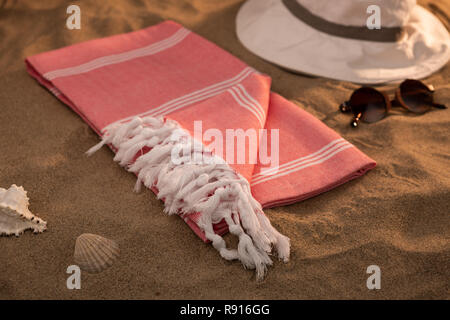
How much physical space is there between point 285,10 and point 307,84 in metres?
0.55

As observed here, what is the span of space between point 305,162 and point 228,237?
492mm

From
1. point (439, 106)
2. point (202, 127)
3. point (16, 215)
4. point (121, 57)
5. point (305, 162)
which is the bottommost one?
point (16, 215)

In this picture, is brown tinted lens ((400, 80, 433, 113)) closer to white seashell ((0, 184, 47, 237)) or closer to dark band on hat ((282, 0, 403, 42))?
dark band on hat ((282, 0, 403, 42))

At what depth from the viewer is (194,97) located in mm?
2131

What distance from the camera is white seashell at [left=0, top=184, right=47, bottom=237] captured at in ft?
4.60

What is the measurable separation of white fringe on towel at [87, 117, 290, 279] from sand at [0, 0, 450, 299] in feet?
0.18

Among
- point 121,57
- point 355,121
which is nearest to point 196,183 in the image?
point 355,121

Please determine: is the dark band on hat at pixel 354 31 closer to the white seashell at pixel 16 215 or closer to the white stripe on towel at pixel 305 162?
the white stripe on towel at pixel 305 162

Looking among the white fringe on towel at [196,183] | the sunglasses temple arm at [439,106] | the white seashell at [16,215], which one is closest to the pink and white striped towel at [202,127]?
the white fringe on towel at [196,183]

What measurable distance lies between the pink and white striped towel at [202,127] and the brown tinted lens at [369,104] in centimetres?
29

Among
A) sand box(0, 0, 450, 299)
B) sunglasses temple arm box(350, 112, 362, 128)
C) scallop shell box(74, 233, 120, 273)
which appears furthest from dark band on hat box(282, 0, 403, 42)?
scallop shell box(74, 233, 120, 273)

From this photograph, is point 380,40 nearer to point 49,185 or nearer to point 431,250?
point 431,250

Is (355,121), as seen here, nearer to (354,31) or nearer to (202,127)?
(354,31)

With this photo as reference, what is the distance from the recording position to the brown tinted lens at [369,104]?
2.10 metres
